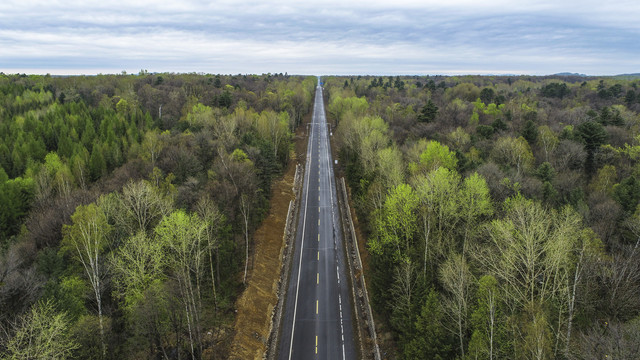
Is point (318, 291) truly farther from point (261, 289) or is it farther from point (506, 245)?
point (506, 245)

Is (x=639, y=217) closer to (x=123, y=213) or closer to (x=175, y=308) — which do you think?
(x=175, y=308)

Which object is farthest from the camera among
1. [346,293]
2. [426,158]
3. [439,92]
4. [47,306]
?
[439,92]

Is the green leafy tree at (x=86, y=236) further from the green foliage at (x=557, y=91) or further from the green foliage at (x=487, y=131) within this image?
the green foliage at (x=557, y=91)

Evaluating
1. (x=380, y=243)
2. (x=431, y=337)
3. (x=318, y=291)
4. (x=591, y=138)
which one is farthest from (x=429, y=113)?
(x=431, y=337)

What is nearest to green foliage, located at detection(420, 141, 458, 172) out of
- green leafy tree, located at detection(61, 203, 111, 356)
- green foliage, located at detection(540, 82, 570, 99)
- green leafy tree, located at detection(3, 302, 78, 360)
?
green leafy tree, located at detection(61, 203, 111, 356)

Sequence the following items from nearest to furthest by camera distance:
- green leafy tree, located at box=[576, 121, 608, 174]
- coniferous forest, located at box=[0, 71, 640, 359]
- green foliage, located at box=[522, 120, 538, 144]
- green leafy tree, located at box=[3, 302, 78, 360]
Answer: green leafy tree, located at box=[3, 302, 78, 360] < coniferous forest, located at box=[0, 71, 640, 359] < green leafy tree, located at box=[576, 121, 608, 174] < green foliage, located at box=[522, 120, 538, 144]

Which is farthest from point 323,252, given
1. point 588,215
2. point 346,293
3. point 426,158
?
point 588,215

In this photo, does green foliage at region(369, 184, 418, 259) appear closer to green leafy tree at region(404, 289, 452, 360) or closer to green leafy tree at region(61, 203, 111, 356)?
green leafy tree at region(404, 289, 452, 360)
